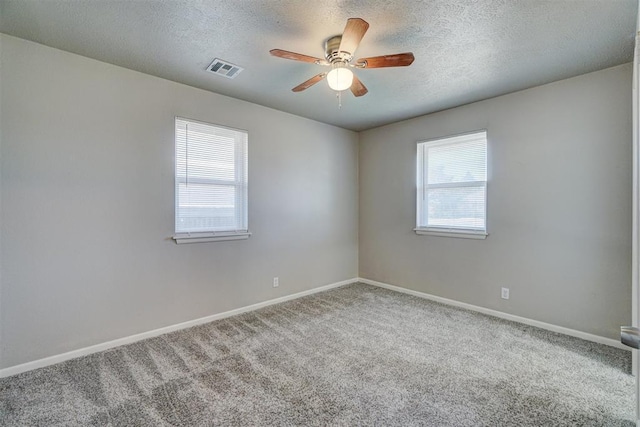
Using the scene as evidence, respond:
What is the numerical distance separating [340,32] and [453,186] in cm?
253

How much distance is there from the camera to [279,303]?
3842 mm

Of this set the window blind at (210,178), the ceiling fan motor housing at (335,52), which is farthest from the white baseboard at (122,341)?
the ceiling fan motor housing at (335,52)

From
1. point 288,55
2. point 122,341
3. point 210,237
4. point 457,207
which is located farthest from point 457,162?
point 122,341

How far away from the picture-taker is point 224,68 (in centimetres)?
269

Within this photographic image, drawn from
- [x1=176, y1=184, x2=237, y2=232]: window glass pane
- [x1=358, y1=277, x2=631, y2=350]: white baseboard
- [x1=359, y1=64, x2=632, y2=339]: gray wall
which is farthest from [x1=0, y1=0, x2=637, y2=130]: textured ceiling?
[x1=358, y1=277, x2=631, y2=350]: white baseboard

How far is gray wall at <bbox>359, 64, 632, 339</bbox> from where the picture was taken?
104 inches

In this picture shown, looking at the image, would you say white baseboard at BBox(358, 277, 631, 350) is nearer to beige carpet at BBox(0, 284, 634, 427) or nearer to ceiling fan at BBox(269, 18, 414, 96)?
beige carpet at BBox(0, 284, 634, 427)

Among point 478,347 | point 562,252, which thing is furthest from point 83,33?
point 562,252

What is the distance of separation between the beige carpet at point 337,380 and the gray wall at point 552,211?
426mm

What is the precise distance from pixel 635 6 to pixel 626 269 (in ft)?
6.88

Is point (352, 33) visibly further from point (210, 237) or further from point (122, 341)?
point (122, 341)

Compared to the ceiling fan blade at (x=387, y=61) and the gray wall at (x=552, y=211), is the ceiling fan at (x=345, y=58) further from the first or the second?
the gray wall at (x=552, y=211)

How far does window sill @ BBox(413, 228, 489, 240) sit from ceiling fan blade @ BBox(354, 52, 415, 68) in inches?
93.7

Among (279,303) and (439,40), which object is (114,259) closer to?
(279,303)
